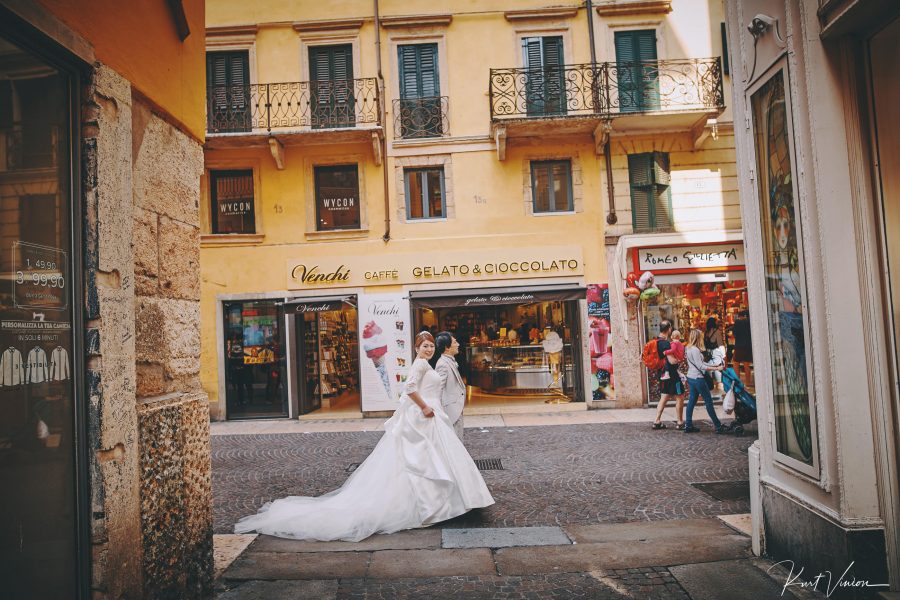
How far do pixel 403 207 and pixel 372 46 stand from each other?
3947 millimetres

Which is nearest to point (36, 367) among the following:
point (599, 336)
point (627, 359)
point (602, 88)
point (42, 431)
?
point (42, 431)

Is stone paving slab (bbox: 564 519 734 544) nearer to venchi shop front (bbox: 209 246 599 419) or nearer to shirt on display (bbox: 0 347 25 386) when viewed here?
shirt on display (bbox: 0 347 25 386)

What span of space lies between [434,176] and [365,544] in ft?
35.2

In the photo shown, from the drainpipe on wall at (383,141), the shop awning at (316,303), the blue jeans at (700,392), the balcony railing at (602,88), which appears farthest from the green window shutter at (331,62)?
the blue jeans at (700,392)

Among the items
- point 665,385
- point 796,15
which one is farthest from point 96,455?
point 665,385

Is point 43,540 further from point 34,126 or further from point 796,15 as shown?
point 796,15

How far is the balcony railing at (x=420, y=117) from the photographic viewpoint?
47.4 feet

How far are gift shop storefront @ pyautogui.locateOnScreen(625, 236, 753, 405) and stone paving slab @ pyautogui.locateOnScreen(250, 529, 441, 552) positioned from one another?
31.8 ft

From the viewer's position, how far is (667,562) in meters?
4.41

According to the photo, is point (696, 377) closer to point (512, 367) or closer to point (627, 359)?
point (627, 359)

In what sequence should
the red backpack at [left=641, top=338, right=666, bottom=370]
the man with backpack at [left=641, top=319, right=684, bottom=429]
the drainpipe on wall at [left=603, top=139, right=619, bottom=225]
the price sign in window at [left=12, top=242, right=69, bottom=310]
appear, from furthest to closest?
the drainpipe on wall at [left=603, top=139, right=619, bottom=225]
the red backpack at [left=641, top=338, right=666, bottom=370]
the man with backpack at [left=641, top=319, right=684, bottom=429]
the price sign in window at [left=12, top=242, right=69, bottom=310]

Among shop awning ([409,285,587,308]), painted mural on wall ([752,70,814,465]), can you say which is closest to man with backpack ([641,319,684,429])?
shop awning ([409,285,587,308])

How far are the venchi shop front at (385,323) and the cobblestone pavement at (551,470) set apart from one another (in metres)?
2.74

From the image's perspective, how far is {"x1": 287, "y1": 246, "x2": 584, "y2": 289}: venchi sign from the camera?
1400 cm
